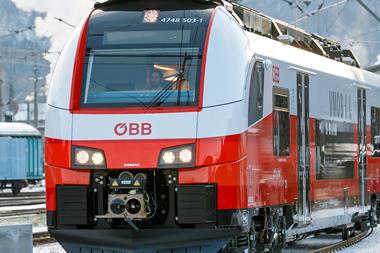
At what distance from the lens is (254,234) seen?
11.1 metres

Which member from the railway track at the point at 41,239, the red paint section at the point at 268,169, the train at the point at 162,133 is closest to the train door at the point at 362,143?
the red paint section at the point at 268,169

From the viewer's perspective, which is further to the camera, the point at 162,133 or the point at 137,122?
the point at 137,122

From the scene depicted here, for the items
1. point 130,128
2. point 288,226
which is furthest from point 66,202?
point 288,226

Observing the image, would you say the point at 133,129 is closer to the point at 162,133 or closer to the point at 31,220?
the point at 162,133

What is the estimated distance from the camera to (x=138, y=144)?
10.0m

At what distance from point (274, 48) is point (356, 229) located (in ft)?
24.2

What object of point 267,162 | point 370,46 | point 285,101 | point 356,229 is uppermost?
point 370,46

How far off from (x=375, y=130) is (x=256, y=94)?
756cm

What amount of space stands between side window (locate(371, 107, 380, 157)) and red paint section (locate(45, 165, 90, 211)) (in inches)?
342

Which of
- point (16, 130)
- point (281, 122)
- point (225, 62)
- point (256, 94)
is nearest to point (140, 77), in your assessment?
point (225, 62)

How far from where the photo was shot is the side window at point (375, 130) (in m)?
17.5

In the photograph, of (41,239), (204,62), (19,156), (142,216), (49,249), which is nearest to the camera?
(142,216)

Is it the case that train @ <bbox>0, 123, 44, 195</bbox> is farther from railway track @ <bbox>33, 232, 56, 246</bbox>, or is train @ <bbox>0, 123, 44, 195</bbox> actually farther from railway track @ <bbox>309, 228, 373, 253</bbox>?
railway track @ <bbox>309, 228, 373, 253</bbox>

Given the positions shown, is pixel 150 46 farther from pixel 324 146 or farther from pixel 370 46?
pixel 370 46
